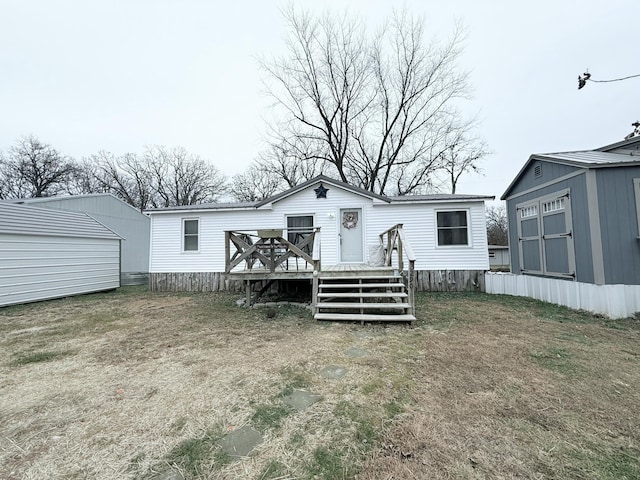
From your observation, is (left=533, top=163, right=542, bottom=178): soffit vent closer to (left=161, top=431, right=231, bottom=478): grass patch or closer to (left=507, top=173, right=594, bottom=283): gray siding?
(left=507, top=173, right=594, bottom=283): gray siding

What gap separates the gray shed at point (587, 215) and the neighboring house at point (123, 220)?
17.0m

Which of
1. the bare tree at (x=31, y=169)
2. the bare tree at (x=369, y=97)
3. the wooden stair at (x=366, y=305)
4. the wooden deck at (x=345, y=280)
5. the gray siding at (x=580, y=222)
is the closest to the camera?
the wooden stair at (x=366, y=305)

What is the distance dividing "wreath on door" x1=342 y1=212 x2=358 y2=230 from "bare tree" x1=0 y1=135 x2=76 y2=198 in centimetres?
3026

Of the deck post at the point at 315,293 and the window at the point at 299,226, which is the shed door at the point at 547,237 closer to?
the deck post at the point at 315,293

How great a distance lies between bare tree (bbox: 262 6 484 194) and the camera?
54.7ft

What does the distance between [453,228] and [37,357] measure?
33.6 ft

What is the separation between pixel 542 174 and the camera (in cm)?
729

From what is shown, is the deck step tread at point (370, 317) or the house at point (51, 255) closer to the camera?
the deck step tread at point (370, 317)

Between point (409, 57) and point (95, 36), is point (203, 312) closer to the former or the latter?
point (95, 36)

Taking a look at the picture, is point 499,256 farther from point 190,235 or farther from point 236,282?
point 190,235

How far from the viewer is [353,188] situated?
9.38 m

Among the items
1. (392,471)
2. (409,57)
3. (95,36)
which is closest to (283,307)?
(392,471)

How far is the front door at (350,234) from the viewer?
31.0ft

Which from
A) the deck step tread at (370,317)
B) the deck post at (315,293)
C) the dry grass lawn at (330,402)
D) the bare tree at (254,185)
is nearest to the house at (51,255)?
the dry grass lawn at (330,402)
